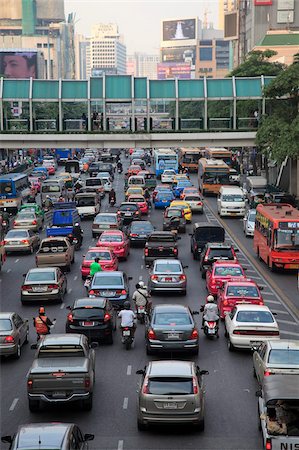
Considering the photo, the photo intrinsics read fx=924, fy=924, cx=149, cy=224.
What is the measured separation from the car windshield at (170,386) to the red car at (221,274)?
14775mm

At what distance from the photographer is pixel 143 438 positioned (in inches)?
706

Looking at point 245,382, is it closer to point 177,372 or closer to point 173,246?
point 177,372

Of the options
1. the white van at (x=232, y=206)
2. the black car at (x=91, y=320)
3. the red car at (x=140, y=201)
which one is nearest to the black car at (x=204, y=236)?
the black car at (x=91, y=320)

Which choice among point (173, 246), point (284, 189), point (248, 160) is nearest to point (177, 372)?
point (173, 246)

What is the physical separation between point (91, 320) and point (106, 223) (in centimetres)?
2499

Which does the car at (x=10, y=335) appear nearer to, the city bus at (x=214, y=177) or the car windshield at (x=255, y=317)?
the car windshield at (x=255, y=317)

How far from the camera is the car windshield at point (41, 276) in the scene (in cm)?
3231

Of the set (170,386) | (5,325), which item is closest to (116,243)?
(5,325)

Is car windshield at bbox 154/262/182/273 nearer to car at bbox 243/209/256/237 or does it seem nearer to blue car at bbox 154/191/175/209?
car at bbox 243/209/256/237

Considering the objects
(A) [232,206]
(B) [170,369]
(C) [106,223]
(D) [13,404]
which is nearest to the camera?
(B) [170,369]

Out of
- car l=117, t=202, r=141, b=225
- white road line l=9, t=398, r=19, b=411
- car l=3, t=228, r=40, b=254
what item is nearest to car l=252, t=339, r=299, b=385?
white road line l=9, t=398, r=19, b=411

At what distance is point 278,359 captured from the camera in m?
20.0

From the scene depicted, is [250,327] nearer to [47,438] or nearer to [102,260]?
[47,438]

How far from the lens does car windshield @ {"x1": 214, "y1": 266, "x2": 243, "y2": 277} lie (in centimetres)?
3309
